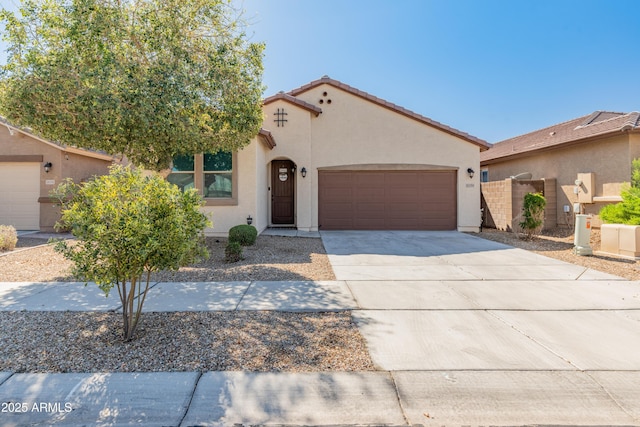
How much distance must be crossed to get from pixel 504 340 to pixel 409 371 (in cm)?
136

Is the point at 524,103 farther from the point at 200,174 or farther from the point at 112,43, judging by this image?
the point at 112,43

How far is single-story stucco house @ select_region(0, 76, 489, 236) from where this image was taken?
498 inches

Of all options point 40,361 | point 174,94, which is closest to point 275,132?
point 174,94

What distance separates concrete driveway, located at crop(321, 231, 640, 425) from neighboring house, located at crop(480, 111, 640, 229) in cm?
617

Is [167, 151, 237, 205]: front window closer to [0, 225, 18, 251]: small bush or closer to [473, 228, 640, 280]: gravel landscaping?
[0, 225, 18, 251]: small bush

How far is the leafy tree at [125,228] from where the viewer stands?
3154 mm

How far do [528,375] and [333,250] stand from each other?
634cm

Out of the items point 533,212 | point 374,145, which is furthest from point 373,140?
point 533,212

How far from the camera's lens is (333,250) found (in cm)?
900

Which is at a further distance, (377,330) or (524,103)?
(524,103)

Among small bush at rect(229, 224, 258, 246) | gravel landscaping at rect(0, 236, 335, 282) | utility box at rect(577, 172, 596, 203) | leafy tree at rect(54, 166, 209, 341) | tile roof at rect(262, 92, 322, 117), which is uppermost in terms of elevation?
tile roof at rect(262, 92, 322, 117)

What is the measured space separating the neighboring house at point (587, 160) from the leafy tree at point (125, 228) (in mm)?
13006

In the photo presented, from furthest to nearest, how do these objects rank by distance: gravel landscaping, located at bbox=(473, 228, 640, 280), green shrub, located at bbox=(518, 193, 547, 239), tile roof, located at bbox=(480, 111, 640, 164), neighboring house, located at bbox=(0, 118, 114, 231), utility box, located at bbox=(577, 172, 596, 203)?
neighboring house, located at bbox=(0, 118, 114, 231) → utility box, located at bbox=(577, 172, 596, 203) → tile roof, located at bbox=(480, 111, 640, 164) → green shrub, located at bbox=(518, 193, 547, 239) → gravel landscaping, located at bbox=(473, 228, 640, 280)

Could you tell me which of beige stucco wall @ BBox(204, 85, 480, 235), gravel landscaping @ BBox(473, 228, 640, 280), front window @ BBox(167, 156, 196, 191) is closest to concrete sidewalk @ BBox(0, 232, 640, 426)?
gravel landscaping @ BBox(473, 228, 640, 280)
